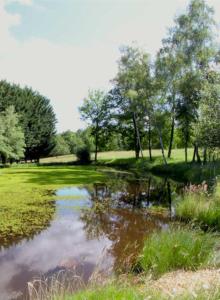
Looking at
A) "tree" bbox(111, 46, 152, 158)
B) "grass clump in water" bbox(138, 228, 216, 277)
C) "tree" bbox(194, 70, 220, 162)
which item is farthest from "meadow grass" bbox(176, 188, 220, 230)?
"tree" bbox(111, 46, 152, 158)

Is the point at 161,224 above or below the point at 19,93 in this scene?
below

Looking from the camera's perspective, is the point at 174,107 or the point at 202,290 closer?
the point at 202,290

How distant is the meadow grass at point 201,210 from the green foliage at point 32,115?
37878 millimetres

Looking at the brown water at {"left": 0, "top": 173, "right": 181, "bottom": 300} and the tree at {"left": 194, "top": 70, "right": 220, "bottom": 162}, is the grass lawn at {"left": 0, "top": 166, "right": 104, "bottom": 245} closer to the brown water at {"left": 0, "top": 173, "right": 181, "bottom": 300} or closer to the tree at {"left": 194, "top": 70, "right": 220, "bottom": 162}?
the brown water at {"left": 0, "top": 173, "right": 181, "bottom": 300}

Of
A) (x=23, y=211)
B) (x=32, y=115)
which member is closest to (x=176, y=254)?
(x=23, y=211)

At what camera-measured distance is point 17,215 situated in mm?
10953

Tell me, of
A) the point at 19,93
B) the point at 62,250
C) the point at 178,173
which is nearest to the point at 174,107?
the point at 178,173

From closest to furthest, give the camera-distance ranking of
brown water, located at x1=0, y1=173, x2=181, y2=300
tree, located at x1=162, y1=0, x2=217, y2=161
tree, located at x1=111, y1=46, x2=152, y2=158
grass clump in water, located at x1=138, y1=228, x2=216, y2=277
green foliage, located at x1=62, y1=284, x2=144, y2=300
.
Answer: green foliage, located at x1=62, y1=284, x2=144, y2=300, grass clump in water, located at x1=138, y1=228, x2=216, y2=277, brown water, located at x1=0, y1=173, x2=181, y2=300, tree, located at x1=162, y1=0, x2=217, y2=161, tree, located at x1=111, y1=46, x2=152, y2=158

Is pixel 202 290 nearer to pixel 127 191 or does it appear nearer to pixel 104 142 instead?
pixel 127 191

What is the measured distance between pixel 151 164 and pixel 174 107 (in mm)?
8022

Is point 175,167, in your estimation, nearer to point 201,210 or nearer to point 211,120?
point 211,120

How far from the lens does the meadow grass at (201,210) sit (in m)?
8.84

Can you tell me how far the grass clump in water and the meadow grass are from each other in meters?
2.71

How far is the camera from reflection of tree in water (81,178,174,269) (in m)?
7.70
